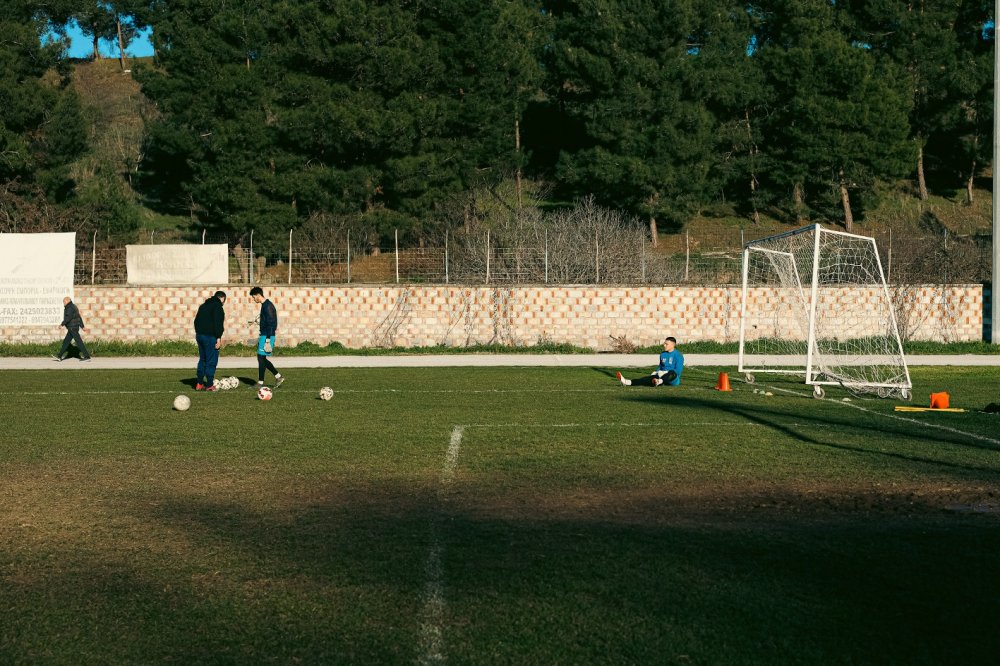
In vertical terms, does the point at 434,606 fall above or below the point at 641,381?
below

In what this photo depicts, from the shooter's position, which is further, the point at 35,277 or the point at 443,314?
the point at 443,314

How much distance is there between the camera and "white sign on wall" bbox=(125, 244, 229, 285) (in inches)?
1229

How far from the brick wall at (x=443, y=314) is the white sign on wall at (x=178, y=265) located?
1.07 feet

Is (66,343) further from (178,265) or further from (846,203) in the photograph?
(846,203)

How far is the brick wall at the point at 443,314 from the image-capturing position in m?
31.2

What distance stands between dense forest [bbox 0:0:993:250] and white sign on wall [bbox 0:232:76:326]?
13.6m

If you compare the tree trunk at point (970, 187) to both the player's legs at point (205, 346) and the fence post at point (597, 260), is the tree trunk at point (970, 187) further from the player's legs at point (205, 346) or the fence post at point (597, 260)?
the player's legs at point (205, 346)

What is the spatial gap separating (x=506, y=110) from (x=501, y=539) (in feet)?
146

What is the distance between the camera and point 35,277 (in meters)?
30.8

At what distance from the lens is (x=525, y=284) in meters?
31.6

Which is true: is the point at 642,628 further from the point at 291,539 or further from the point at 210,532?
the point at 210,532

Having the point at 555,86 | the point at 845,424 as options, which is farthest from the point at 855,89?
the point at 845,424

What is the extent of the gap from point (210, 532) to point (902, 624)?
499 cm

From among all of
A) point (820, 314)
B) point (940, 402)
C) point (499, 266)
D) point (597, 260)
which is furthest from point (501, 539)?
point (597, 260)
